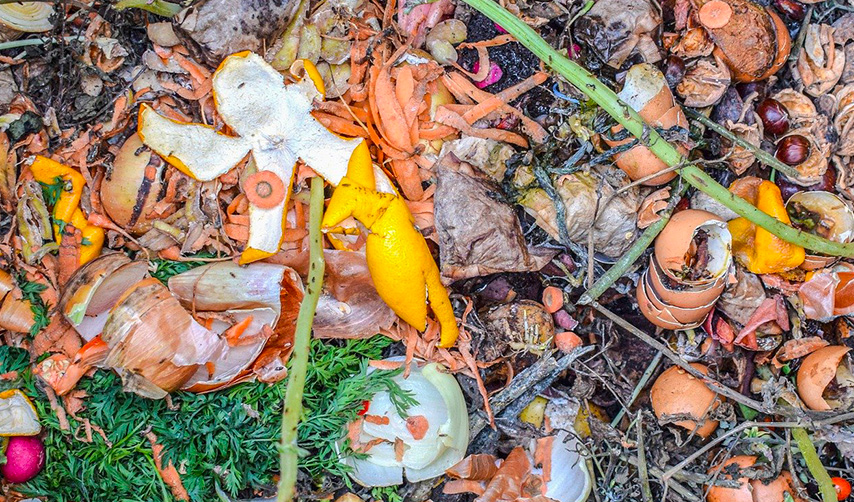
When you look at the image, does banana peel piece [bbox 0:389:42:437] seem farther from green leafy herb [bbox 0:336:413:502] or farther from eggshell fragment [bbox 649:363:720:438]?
eggshell fragment [bbox 649:363:720:438]

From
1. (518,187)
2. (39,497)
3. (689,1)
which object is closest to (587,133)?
(518,187)

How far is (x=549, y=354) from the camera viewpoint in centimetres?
195

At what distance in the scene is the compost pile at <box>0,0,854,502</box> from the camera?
1774mm

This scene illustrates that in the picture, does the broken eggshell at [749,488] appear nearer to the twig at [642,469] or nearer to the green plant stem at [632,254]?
the twig at [642,469]

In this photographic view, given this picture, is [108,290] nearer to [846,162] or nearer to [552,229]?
[552,229]

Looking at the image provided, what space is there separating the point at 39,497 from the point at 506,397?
4.21ft

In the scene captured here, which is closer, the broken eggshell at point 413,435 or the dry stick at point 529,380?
the broken eggshell at point 413,435

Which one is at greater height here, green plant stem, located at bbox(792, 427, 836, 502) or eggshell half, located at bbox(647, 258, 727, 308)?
eggshell half, located at bbox(647, 258, 727, 308)

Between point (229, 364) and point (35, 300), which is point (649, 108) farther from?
point (35, 300)

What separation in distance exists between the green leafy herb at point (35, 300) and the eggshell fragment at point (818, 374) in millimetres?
2047

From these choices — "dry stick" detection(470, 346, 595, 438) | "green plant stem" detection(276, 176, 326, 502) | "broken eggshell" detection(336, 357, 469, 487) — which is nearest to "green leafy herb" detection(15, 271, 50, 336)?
"green plant stem" detection(276, 176, 326, 502)

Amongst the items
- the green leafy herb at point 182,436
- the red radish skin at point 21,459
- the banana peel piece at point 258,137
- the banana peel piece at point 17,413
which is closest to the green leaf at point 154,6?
the banana peel piece at point 258,137

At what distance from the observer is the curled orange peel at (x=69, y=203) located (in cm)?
182

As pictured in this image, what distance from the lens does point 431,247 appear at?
1959mm
